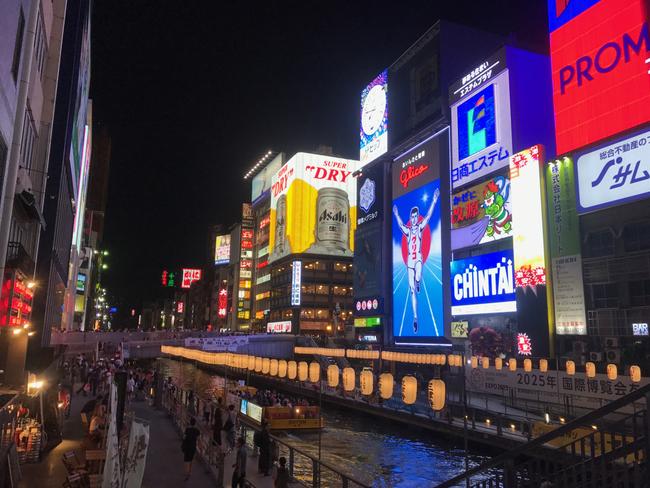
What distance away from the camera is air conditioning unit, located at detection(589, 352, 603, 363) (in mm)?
34781

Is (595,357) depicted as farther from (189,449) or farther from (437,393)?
(189,449)

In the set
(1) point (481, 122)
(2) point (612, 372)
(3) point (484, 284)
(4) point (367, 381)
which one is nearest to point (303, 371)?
(4) point (367, 381)

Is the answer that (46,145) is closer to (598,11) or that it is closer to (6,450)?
(6,450)

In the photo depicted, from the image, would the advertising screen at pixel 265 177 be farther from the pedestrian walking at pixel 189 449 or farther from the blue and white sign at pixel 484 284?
the pedestrian walking at pixel 189 449

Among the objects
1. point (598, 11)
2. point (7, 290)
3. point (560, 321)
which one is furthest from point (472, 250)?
point (7, 290)

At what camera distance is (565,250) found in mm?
39125

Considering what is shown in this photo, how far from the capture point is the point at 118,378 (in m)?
17.7

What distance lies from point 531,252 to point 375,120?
45.1 m

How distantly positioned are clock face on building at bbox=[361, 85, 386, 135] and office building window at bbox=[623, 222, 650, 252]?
4784 centimetres

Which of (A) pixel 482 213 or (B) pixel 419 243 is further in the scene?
(B) pixel 419 243

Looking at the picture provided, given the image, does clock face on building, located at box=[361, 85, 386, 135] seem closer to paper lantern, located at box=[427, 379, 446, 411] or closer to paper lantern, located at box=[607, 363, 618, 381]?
paper lantern, located at box=[607, 363, 618, 381]

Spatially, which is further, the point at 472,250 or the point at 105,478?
the point at 472,250

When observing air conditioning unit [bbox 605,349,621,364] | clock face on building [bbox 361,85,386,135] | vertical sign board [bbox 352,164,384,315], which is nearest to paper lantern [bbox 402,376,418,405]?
air conditioning unit [bbox 605,349,621,364]

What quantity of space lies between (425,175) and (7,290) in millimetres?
54892
